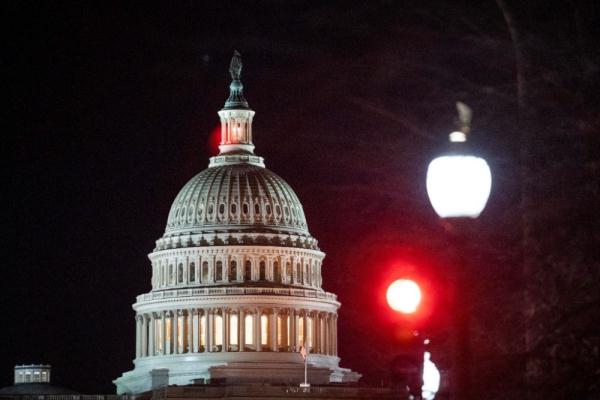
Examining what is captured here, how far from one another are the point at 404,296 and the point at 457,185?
1.67 metres

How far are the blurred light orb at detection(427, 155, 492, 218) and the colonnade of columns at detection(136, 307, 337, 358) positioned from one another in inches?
6052

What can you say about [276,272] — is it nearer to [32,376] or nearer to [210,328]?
[210,328]

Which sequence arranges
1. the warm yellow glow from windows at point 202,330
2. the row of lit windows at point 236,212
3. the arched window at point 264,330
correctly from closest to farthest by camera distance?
the warm yellow glow from windows at point 202,330 < the arched window at point 264,330 < the row of lit windows at point 236,212

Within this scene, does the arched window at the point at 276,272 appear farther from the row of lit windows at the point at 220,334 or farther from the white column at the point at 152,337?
the white column at the point at 152,337

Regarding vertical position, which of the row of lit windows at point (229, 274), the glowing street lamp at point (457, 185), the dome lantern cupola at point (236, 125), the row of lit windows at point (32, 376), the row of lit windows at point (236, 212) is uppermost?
the dome lantern cupola at point (236, 125)

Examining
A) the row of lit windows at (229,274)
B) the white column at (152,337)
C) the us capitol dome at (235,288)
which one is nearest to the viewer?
the us capitol dome at (235,288)

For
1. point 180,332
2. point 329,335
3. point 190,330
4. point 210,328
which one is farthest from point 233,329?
point 329,335

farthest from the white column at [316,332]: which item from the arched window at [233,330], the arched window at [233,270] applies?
the arched window at [233,270]

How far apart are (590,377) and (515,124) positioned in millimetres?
10642

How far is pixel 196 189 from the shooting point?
7096 inches

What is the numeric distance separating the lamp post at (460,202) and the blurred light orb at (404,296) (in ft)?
3.34

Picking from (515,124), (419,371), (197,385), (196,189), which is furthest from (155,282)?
(419,371)

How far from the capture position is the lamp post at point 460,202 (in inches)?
841

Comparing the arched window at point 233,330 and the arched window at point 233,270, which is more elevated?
the arched window at point 233,270
